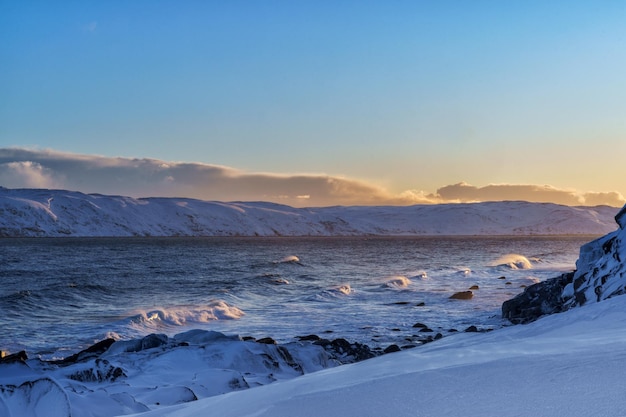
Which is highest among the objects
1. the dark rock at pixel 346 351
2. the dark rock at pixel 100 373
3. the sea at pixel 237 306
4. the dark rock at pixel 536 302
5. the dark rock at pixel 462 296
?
the dark rock at pixel 536 302

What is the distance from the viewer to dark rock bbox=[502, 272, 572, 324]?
61.3ft

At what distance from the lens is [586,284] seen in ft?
49.5

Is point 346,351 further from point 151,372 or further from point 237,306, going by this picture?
point 237,306

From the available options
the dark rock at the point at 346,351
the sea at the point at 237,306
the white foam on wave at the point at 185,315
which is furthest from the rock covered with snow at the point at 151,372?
the white foam on wave at the point at 185,315

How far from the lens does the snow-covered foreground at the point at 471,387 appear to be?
3406 millimetres

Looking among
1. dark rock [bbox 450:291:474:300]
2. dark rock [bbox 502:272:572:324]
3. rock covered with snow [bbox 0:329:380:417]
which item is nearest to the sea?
dark rock [bbox 450:291:474:300]

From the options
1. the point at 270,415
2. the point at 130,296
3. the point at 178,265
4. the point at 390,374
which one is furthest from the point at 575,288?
the point at 178,265

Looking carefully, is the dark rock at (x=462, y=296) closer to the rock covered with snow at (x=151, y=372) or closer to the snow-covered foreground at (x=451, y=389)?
the rock covered with snow at (x=151, y=372)

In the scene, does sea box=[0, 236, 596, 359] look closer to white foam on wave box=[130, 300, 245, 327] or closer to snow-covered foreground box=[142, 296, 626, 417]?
white foam on wave box=[130, 300, 245, 327]

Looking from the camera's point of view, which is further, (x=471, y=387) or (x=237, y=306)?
(x=237, y=306)

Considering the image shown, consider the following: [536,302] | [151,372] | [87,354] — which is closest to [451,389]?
[151,372]

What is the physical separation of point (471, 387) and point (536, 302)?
1698 centimetres

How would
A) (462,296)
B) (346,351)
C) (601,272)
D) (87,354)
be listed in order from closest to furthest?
(87,354)
(601,272)
(346,351)
(462,296)

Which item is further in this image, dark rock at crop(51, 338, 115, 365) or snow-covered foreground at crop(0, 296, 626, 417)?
dark rock at crop(51, 338, 115, 365)
